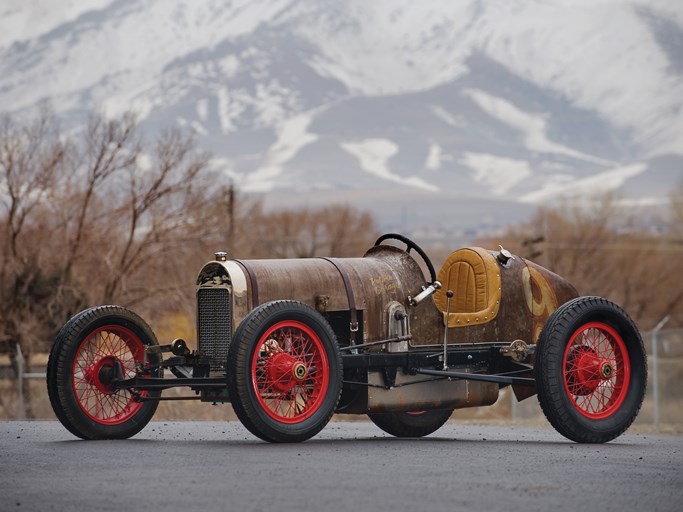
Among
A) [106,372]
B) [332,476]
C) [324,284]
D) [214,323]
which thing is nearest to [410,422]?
[324,284]

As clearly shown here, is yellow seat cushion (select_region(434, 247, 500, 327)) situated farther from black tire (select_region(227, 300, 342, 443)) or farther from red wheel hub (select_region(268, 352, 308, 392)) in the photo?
red wheel hub (select_region(268, 352, 308, 392))

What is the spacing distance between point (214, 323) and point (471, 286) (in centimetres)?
278

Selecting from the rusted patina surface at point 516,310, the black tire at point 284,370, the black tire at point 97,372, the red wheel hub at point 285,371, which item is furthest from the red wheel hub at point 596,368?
the black tire at point 97,372

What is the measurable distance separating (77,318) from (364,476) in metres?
4.31

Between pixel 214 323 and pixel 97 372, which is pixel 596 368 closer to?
pixel 214 323

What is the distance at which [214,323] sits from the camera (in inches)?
511

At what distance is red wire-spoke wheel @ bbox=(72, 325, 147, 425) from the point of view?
13.1 m

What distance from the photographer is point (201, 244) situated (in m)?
44.8

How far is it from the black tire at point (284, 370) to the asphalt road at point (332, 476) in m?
0.24

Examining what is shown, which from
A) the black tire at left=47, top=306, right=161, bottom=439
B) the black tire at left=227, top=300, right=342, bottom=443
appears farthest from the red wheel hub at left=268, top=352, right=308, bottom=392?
the black tire at left=47, top=306, right=161, bottom=439

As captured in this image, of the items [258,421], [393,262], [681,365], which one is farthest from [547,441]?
[681,365]

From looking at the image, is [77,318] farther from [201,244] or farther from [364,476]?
[201,244]

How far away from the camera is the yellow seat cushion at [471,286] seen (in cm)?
1401

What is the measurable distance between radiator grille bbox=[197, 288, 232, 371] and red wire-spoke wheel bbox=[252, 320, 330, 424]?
2.21 feet
